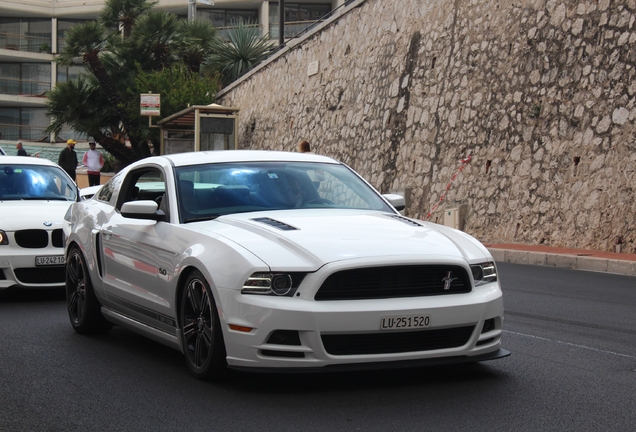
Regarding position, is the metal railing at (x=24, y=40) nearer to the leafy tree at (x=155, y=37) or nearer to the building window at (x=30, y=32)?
the building window at (x=30, y=32)

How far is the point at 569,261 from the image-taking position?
14.3 m

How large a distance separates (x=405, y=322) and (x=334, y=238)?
673 mm

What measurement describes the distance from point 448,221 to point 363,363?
15.1m

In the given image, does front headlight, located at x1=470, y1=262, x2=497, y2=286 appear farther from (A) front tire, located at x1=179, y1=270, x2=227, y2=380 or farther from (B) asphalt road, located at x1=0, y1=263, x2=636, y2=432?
(A) front tire, located at x1=179, y1=270, x2=227, y2=380

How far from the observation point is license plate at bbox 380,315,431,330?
5.20 metres

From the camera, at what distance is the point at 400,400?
5219 mm

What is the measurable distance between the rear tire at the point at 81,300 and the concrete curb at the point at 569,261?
7.82 metres

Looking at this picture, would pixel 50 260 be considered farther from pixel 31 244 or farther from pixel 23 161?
pixel 23 161

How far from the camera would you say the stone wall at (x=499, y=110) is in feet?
52.4

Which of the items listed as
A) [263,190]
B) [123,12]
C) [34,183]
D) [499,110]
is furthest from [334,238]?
[123,12]

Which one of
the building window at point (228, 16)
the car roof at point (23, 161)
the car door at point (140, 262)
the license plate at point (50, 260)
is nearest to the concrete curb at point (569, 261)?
the car roof at point (23, 161)

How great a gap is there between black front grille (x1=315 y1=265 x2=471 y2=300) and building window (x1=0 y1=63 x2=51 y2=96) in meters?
67.7

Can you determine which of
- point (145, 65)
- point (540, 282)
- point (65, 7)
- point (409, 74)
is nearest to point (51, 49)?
point (65, 7)

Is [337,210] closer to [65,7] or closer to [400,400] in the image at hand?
[400,400]
